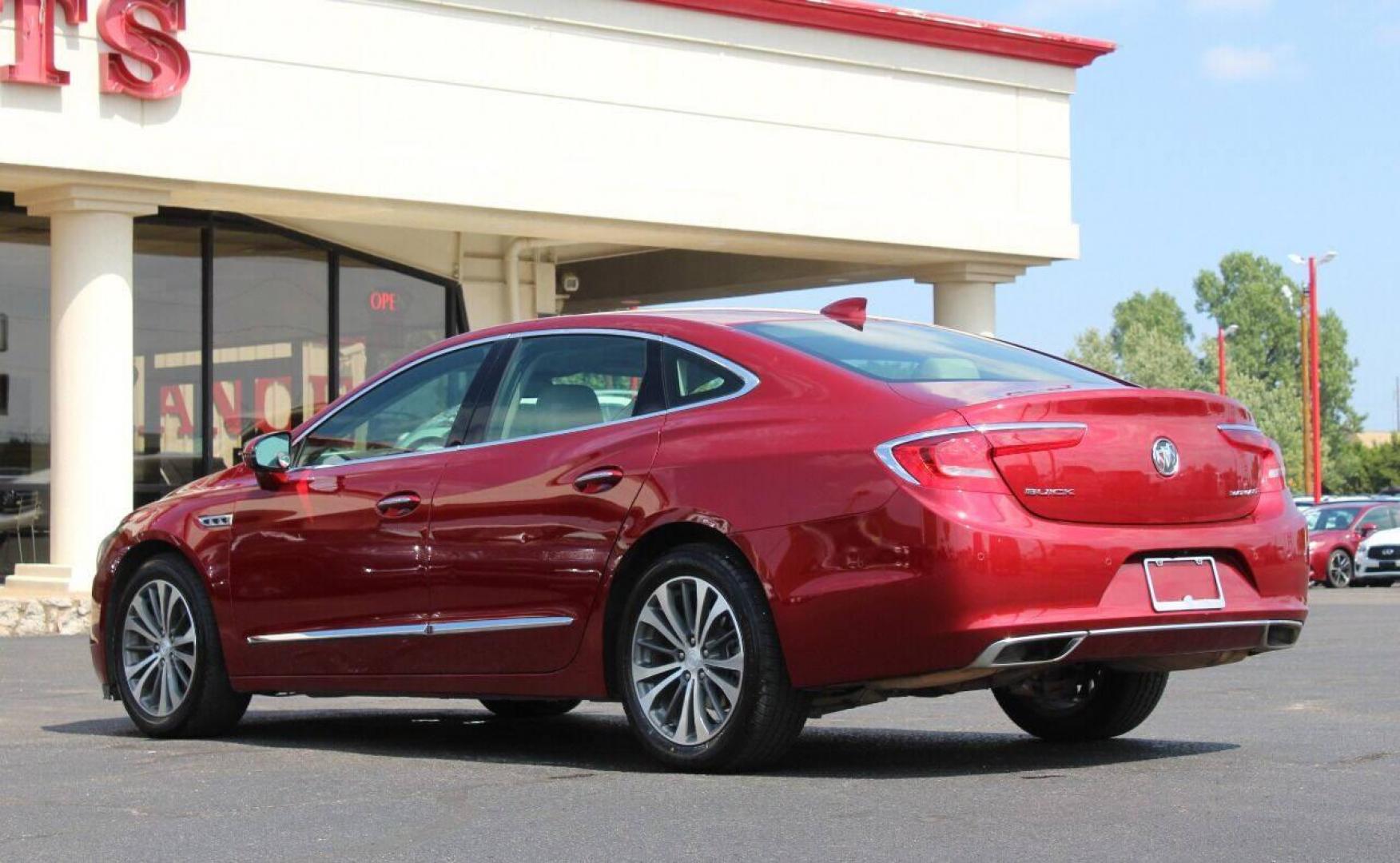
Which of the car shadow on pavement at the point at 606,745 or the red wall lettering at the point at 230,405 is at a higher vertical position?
the red wall lettering at the point at 230,405

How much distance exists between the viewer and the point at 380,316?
23359 millimetres

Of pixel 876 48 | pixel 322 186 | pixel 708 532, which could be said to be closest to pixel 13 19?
pixel 322 186

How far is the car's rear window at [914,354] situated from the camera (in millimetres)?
7301

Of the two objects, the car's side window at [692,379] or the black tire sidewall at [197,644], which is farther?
the black tire sidewall at [197,644]

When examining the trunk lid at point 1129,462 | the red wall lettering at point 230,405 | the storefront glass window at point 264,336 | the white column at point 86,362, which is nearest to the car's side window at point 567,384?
the trunk lid at point 1129,462

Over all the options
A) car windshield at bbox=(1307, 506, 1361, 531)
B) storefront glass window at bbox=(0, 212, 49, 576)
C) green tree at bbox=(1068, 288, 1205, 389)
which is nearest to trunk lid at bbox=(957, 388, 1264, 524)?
storefront glass window at bbox=(0, 212, 49, 576)

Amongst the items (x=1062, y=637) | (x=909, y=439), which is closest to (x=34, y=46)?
(x=909, y=439)

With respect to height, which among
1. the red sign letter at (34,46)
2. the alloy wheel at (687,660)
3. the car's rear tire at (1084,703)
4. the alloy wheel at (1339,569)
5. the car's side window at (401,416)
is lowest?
the alloy wheel at (1339,569)

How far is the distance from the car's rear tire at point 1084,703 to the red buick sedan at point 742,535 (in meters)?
0.01

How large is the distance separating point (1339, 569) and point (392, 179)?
20035 mm

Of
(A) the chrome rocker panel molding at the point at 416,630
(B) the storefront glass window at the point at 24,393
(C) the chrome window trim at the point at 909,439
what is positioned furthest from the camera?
(B) the storefront glass window at the point at 24,393

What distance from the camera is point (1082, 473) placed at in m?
6.80

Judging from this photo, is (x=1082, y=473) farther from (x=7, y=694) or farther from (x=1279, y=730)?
(x=7, y=694)

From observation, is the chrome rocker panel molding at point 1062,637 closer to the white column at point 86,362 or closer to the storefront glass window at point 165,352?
the white column at point 86,362
